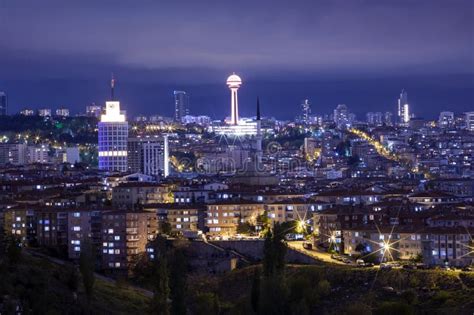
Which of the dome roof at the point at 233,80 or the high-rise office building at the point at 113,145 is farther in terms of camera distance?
the dome roof at the point at 233,80

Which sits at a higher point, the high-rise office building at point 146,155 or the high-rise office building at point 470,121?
the high-rise office building at point 470,121

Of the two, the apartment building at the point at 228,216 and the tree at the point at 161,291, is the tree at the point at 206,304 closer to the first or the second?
the tree at the point at 161,291

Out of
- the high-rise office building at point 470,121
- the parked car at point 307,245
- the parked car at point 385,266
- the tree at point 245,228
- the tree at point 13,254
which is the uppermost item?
the high-rise office building at point 470,121

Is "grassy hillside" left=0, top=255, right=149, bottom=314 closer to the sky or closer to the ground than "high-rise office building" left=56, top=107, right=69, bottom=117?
closer to the ground

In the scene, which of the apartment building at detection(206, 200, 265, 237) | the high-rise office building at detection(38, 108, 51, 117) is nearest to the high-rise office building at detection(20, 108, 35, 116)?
the high-rise office building at detection(38, 108, 51, 117)

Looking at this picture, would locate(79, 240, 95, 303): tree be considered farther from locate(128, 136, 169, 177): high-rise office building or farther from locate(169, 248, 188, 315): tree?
locate(128, 136, 169, 177): high-rise office building

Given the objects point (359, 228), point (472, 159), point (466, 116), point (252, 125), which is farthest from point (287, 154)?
point (359, 228)

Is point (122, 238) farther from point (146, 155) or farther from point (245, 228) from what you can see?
point (146, 155)

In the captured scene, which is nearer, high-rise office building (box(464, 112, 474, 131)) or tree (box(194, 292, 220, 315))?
tree (box(194, 292, 220, 315))

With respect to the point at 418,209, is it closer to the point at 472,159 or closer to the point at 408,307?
the point at 408,307

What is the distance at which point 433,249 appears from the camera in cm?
3061

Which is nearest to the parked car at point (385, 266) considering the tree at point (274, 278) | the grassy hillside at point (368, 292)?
the grassy hillside at point (368, 292)

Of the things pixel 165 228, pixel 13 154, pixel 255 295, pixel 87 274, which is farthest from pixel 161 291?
pixel 13 154

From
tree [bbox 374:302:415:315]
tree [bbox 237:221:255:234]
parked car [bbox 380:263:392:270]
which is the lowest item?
tree [bbox 374:302:415:315]
